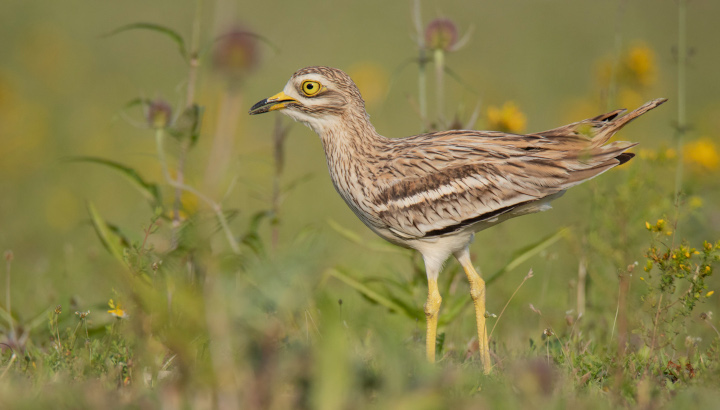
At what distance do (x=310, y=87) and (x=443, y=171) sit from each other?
1095 mm

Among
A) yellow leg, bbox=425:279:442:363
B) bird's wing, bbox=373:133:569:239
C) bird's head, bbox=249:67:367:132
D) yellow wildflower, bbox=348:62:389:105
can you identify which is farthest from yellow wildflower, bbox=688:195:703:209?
yellow wildflower, bbox=348:62:389:105

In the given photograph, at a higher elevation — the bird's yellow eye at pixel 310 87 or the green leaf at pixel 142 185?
the bird's yellow eye at pixel 310 87

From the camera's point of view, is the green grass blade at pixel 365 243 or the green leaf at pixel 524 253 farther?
the green grass blade at pixel 365 243

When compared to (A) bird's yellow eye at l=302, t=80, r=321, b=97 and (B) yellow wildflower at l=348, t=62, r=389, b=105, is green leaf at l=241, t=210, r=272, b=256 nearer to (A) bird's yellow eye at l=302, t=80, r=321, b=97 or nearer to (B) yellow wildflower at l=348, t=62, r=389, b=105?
(A) bird's yellow eye at l=302, t=80, r=321, b=97

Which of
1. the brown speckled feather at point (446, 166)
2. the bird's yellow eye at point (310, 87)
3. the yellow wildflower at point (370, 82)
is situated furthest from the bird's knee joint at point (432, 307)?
the yellow wildflower at point (370, 82)

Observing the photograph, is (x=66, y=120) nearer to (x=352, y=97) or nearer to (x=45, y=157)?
(x=45, y=157)

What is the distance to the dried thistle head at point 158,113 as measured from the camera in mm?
4859

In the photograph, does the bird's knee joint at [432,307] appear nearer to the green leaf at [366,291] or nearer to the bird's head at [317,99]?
the green leaf at [366,291]

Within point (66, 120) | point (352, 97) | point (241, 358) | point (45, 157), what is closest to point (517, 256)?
point (352, 97)

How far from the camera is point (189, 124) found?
484 cm

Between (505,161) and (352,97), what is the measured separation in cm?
118

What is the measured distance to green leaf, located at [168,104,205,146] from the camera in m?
4.82

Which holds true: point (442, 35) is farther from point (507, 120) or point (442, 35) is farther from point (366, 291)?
point (366, 291)

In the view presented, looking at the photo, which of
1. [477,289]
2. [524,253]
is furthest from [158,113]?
[524,253]
